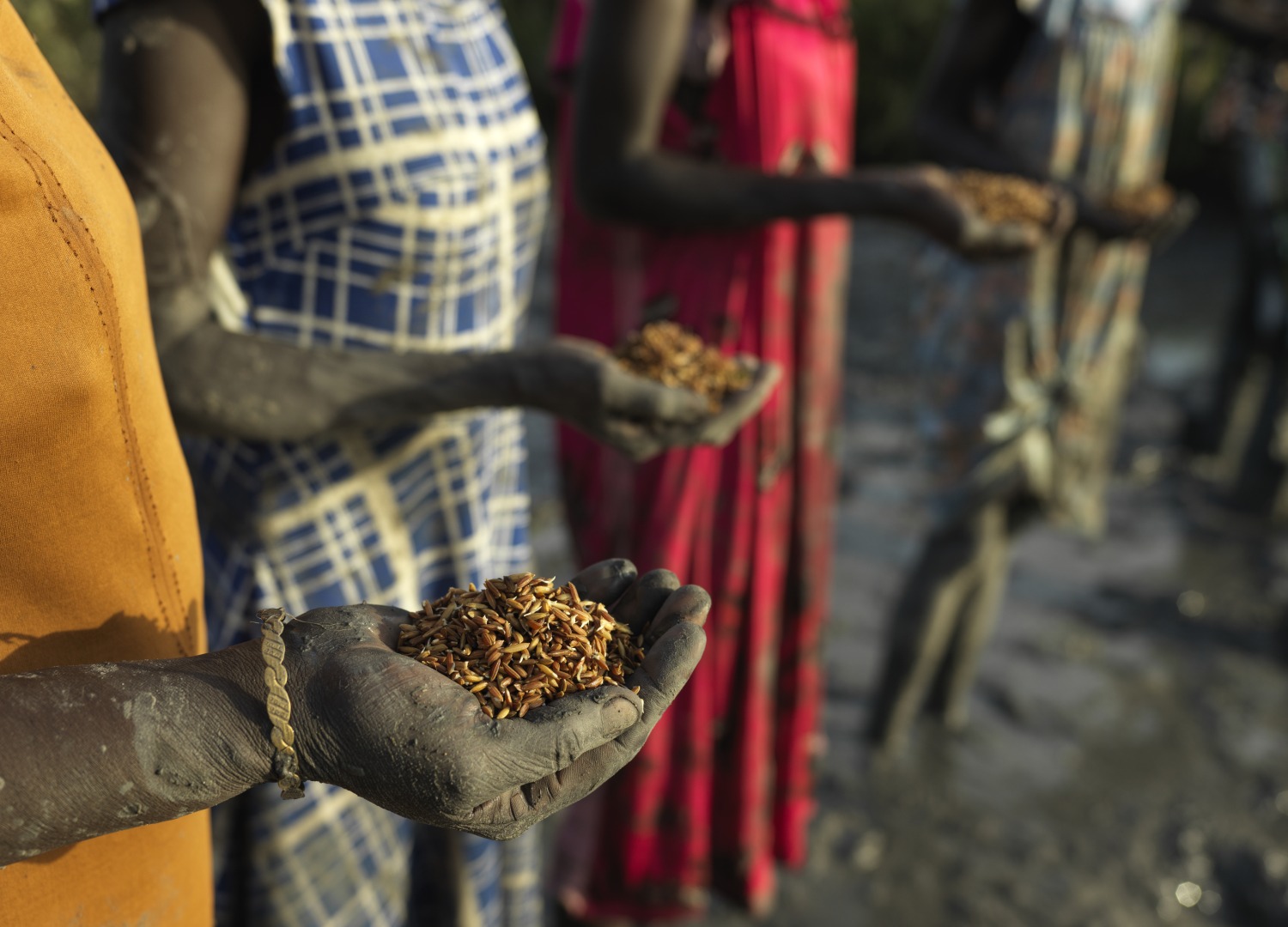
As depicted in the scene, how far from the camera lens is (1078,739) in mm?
3650

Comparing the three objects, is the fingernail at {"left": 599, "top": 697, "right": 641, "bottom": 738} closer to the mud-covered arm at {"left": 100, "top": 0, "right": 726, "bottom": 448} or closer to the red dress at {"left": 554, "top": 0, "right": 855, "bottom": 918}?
the mud-covered arm at {"left": 100, "top": 0, "right": 726, "bottom": 448}

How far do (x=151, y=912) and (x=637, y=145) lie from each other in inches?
65.2

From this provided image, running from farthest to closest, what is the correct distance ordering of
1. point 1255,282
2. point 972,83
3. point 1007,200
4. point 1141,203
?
point 1255,282 → point 972,83 → point 1141,203 → point 1007,200

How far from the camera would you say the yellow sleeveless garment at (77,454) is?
0.95 m

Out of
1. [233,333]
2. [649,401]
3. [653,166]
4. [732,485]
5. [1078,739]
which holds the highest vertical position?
[653,166]

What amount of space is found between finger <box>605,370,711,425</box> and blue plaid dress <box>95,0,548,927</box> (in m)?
0.28

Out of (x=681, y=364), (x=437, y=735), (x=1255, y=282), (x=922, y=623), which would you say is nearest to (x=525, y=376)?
(x=681, y=364)

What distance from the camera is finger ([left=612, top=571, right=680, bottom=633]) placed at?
1.28 meters

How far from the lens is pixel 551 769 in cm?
100

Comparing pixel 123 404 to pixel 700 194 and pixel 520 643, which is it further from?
pixel 700 194

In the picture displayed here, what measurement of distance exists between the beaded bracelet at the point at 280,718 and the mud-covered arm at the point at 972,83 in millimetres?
2950

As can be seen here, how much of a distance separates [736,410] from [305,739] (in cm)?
100

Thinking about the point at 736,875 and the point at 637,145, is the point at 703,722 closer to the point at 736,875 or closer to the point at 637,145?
the point at 736,875

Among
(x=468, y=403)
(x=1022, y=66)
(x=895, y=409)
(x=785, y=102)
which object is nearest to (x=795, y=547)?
(x=785, y=102)
